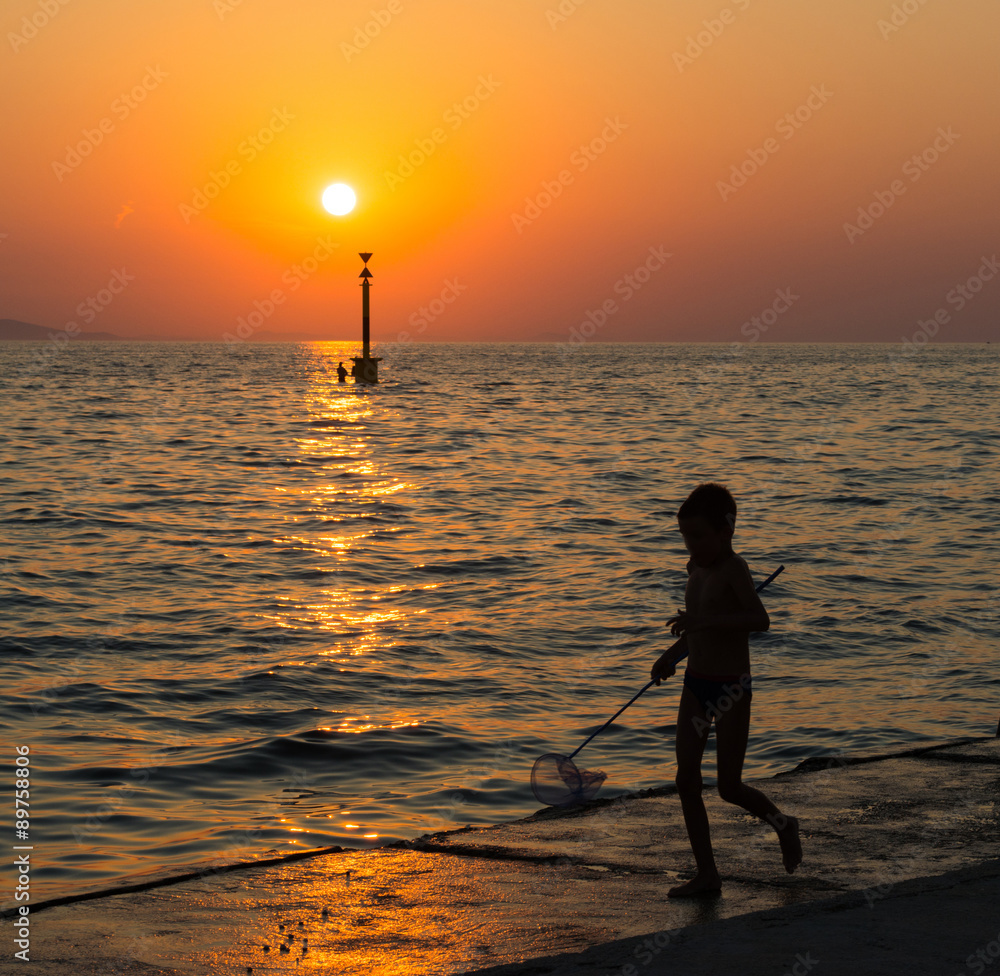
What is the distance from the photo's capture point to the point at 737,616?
4586 mm

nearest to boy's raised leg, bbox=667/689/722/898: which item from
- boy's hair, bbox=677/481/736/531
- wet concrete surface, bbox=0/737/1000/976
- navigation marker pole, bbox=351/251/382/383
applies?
wet concrete surface, bbox=0/737/1000/976

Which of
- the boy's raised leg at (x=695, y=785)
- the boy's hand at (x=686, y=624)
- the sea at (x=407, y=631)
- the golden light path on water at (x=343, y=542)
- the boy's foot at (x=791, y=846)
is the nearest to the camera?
the boy's hand at (x=686, y=624)

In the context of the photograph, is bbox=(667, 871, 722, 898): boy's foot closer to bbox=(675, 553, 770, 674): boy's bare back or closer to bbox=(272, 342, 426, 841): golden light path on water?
bbox=(675, 553, 770, 674): boy's bare back

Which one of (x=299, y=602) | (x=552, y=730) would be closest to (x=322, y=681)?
(x=552, y=730)

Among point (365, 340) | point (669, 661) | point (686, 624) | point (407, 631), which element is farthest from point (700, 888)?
point (365, 340)

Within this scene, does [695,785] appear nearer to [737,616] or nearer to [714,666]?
[714,666]

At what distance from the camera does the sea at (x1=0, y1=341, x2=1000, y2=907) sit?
7.56m

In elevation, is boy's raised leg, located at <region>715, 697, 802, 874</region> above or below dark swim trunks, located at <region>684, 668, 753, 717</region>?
below

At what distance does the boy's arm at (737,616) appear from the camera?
4555 mm

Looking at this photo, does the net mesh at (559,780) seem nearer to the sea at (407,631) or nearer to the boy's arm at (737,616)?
the sea at (407,631)

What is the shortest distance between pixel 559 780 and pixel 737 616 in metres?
1.82

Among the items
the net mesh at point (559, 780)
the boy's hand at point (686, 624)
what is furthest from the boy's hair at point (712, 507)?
the net mesh at point (559, 780)

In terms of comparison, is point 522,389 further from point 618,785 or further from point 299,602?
point 618,785

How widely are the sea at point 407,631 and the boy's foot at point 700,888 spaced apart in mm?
2344
